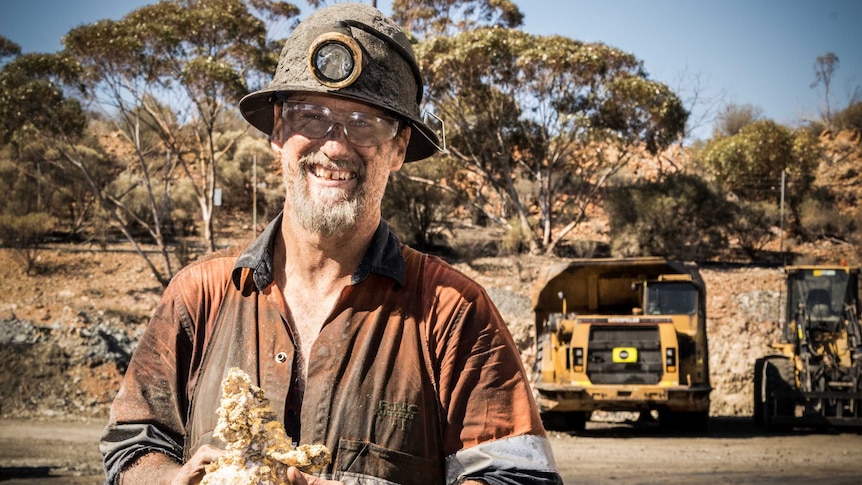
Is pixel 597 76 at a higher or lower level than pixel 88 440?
higher

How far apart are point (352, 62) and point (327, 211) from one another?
38 centimetres

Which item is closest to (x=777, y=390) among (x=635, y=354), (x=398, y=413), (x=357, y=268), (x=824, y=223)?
(x=635, y=354)

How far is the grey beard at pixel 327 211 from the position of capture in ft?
7.77

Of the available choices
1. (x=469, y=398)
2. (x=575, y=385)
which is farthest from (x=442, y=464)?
(x=575, y=385)

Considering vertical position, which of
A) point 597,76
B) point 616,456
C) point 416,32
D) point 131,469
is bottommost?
point 616,456

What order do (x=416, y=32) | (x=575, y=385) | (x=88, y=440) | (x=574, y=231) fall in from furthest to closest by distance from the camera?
(x=416, y=32)
(x=574, y=231)
(x=575, y=385)
(x=88, y=440)

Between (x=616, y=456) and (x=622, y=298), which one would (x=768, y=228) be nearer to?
(x=622, y=298)

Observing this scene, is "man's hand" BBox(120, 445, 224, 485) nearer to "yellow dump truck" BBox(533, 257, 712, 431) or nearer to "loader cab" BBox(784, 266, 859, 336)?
"yellow dump truck" BBox(533, 257, 712, 431)

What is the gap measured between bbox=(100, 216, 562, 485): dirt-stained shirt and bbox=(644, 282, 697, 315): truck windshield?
12.2 m

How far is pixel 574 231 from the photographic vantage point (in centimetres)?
2975

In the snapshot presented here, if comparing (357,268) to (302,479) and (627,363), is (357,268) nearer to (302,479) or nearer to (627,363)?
(302,479)

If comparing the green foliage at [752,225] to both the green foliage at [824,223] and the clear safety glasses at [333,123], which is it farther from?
the clear safety glasses at [333,123]

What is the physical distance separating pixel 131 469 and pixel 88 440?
10.3 m

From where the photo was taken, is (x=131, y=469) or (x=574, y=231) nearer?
(x=131, y=469)
